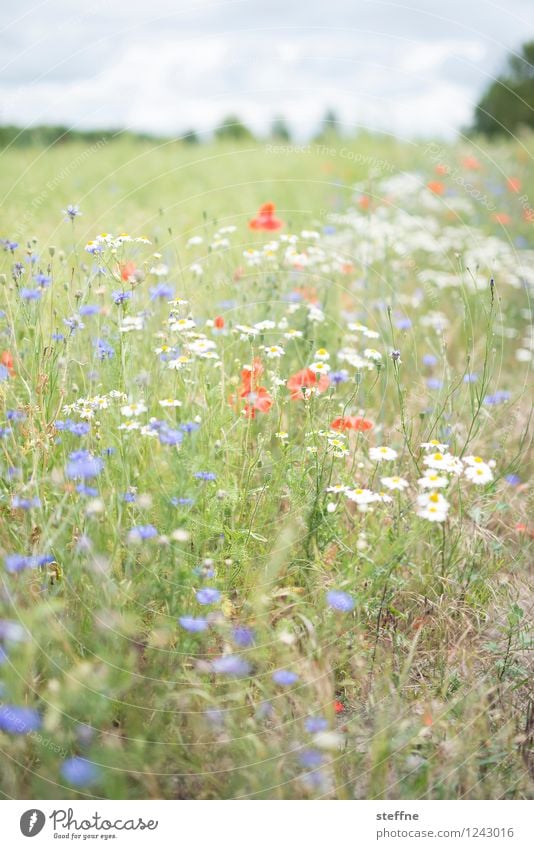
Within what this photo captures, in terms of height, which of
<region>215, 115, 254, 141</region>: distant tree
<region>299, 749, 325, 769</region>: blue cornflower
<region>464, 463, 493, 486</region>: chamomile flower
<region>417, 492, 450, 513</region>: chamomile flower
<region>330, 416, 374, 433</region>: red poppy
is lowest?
<region>299, 749, 325, 769</region>: blue cornflower

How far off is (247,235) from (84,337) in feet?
8.59

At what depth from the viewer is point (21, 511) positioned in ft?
7.19

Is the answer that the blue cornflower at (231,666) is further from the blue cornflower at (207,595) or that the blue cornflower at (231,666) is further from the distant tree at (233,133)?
the distant tree at (233,133)

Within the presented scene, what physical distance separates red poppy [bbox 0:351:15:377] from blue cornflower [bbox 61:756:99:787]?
1434mm

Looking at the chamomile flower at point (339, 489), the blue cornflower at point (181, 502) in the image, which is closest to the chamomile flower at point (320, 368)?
the chamomile flower at point (339, 489)

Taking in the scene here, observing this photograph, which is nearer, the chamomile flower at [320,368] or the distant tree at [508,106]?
the chamomile flower at [320,368]

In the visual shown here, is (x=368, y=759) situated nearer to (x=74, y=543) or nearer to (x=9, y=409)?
(x=74, y=543)

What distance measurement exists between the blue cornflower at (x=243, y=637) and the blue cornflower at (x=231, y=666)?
6 cm

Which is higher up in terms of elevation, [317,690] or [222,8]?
[222,8]

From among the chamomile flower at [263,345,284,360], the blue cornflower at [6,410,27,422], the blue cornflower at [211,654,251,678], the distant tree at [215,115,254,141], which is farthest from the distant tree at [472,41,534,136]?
the blue cornflower at [211,654,251,678]

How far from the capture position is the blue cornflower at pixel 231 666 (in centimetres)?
188

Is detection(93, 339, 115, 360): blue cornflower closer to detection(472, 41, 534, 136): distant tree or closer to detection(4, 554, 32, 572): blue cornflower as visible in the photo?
detection(4, 554, 32, 572): blue cornflower

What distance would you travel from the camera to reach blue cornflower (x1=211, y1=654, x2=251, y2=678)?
6.16ft
